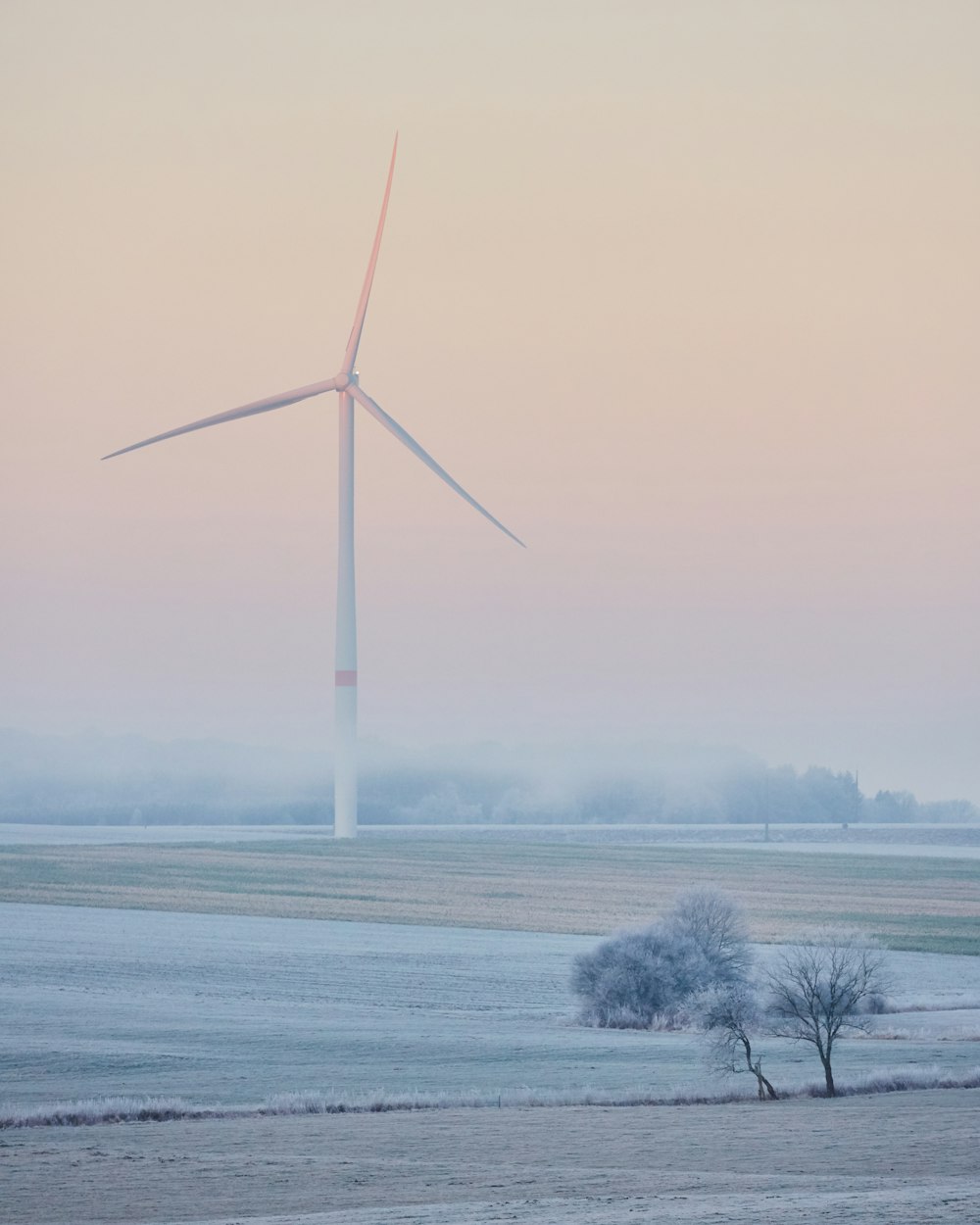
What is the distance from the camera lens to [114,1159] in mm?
26203

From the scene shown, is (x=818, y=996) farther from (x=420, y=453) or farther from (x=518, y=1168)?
(x=420, y=453)

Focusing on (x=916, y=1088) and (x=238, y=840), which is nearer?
(x=916, y=1088)

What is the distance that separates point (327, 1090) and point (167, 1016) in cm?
1062

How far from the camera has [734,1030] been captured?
3772 centimetres

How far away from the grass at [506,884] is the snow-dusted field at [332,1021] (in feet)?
34.2

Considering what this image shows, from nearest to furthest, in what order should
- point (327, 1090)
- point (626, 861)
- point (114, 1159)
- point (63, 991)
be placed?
point (114, 1159) → point (327, 1090) → point (63, 991) → point (626, 861)

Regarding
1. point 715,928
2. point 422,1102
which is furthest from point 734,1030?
point 715,928

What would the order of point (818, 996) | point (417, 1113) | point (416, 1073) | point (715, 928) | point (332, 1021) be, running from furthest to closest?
1. point (715, 928)
2. point (332, 1021)
3. point (818, 996)
4. point (416, 1073)
5. point (417, 1113)

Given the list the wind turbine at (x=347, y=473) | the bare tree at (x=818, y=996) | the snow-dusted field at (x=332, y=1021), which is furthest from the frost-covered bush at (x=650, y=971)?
the wind turbine at (x=347, y=473)

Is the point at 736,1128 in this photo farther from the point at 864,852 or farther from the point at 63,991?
the point at 864,852

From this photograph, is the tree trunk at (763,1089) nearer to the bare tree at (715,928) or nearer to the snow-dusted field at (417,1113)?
the snow-dusted field at (417,1113)

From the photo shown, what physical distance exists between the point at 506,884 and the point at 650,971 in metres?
46.6

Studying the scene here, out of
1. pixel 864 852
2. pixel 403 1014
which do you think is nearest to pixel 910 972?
pixel 403 1014

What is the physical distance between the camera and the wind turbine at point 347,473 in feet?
294
